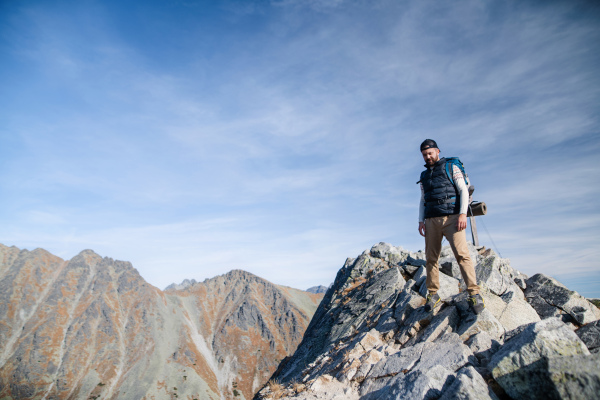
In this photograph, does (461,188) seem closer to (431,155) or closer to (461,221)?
(461,221)

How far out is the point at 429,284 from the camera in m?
9.90

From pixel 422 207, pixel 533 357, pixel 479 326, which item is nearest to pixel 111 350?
Answer: pixel 422 207

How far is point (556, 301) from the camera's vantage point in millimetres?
10336

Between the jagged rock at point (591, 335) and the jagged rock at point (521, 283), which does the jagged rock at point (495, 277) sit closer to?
the jagged rock at point (521, 283)

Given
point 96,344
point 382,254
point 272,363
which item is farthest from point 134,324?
point 382,254

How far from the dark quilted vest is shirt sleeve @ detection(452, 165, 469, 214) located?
16cm

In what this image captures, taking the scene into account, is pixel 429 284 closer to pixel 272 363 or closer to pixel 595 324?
pixel 595 324

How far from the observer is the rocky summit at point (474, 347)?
15.4 feet

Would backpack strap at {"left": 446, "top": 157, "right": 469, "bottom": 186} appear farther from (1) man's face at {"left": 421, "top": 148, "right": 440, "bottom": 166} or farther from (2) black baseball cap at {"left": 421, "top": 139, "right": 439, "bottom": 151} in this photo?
(2) black baseball cap at {"left": 421, "top": 139, "right": 439, "bottom": 151}

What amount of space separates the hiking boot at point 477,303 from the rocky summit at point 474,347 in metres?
0.17

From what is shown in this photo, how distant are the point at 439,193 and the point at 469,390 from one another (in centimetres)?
528

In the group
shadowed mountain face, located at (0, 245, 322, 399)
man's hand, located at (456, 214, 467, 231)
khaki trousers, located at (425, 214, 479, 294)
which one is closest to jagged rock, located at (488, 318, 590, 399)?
khaki trousers, located at (425, 214, 479, 294)

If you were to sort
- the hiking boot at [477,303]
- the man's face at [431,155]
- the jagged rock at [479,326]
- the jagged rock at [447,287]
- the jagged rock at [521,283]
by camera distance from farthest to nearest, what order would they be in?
the jagged rock at [521,283] < the jagged rock at [447,287] < the man's face at [431,155] < the hiking boot at [477,303] < the jagged rock at [479,326]

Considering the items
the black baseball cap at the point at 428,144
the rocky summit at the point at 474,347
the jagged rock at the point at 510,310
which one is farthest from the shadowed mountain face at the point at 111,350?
the black baseball cap at the point at 428,144
